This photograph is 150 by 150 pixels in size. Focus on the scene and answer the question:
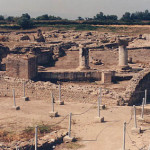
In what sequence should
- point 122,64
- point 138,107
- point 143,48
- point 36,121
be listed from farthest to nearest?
point 143,48 < point 122,64 < point 138,107 < point 36,121

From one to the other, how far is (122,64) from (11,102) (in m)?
12.4

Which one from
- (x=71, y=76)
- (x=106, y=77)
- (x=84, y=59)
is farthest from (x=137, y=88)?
(x=84, y=59)

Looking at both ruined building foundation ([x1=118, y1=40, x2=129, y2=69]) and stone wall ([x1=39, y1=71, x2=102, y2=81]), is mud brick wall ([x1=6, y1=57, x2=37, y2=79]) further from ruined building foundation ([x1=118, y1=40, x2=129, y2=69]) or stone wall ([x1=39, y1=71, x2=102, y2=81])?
ruined building foundation ([x1=118, y1=40, x2=129, y2=69])

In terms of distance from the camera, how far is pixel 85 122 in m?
14.4

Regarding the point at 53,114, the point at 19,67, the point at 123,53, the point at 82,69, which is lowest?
the point at 53,114

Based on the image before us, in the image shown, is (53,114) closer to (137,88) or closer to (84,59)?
(137,88)

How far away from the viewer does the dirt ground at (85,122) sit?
11969 millimetres

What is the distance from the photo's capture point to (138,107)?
16703 millimetres

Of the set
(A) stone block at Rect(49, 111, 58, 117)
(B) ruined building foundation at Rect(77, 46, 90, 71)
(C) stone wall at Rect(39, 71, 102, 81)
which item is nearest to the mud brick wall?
(C) stone wall at Rect(39, 71, 102, 81)

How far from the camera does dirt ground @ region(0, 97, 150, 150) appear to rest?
11969mm

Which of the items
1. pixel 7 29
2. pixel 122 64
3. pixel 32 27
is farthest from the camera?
pixel 32 27

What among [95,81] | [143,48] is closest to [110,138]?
[95,81]

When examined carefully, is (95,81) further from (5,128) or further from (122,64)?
(5,128)

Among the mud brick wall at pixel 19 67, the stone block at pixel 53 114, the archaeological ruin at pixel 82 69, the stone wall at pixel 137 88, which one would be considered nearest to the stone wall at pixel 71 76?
the archaeological ruin at pixel 82 69
